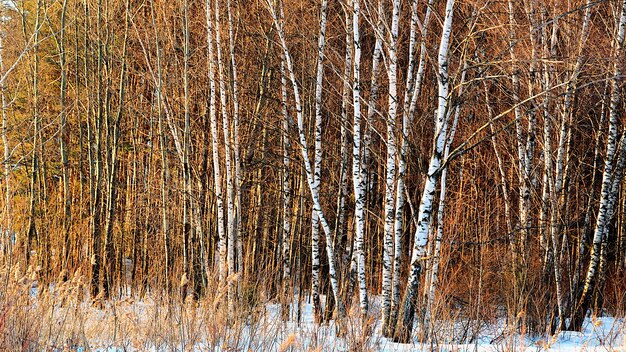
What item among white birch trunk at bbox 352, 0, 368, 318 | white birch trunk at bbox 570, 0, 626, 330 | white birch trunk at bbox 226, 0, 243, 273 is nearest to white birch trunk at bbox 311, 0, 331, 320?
white birch trunk at bbox 352, 0, 368, 318

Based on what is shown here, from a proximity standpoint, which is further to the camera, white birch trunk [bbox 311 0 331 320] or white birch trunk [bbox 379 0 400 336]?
white birch trunk [bbox 311 0 331 320]

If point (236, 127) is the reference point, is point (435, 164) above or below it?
below

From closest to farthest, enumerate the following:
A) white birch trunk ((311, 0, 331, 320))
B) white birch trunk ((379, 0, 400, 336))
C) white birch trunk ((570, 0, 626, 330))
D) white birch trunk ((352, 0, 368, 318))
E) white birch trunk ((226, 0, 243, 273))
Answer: white birch trunk ((379, 0, 400, 336)), white birch trunk ((352, 0, 368, 318)), white birch trunk ((570, 0, 626, 330)), white birch trunk ((311, 0, 331, 320)), white birch trunk ((226, 0, 243, 273))

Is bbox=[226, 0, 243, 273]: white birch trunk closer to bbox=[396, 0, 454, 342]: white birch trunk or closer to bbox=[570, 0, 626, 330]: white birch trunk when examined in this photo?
bbox=[396, 0, 454, 342]: white birch trunk

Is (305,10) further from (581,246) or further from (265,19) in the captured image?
(581,246)

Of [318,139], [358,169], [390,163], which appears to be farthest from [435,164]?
[318,139]

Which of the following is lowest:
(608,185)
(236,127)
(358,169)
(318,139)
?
(608,185)

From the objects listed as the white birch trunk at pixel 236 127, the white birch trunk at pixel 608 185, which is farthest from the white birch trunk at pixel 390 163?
the white birch trunk at pixel 608 185

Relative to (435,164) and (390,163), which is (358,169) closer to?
(390,163)

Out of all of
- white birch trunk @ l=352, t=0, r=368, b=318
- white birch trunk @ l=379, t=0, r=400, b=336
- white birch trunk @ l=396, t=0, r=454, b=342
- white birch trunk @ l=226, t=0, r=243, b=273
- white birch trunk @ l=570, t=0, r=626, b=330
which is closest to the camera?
white birch trunk @ l=396, t=0, r=454, b=342

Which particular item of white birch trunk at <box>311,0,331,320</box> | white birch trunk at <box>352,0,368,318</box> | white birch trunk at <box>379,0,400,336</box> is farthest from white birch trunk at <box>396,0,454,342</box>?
white birch trunk at <box>311,0,331,320</box>

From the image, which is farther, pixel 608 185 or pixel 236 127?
pixel 236 127

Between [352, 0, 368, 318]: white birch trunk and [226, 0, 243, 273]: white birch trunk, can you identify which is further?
[226, 0, 243, 273]: white birch trunk

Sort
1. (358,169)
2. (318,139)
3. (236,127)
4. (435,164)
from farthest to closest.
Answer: (236,127), (318,139), (358,169), (435,164)
